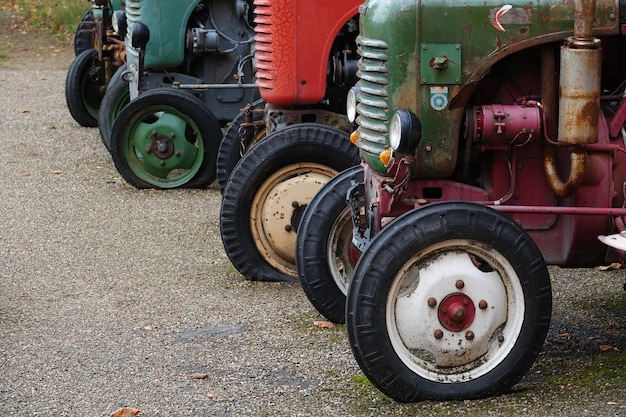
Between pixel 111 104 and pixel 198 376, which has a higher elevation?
pixel 111 104

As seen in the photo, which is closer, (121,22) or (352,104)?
(352,104)

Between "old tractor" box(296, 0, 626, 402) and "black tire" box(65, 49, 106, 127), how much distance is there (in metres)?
7.60

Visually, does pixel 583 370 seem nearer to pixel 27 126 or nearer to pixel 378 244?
pixel 378 244

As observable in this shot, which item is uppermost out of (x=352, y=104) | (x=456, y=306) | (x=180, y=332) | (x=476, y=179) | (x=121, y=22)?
(x=121, y=22)

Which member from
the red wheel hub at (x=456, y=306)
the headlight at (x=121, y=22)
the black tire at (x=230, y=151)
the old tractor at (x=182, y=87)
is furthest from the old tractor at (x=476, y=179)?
the headlight at (x=121, y=22)

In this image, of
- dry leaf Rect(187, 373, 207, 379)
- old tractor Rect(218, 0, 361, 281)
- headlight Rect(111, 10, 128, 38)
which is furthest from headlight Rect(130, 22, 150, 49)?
dry leaf Rect(187, 373, 207, 379)

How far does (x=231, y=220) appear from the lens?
7.08 meters

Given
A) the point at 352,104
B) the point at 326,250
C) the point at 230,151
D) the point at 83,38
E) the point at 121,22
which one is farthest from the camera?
the point at 83,38

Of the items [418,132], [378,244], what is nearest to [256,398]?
[378,244]

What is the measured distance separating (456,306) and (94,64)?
28.4 feet

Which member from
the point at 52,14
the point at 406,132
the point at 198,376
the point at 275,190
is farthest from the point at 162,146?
the point at 52,14

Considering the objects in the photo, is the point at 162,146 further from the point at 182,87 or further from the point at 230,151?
the point at 230,151

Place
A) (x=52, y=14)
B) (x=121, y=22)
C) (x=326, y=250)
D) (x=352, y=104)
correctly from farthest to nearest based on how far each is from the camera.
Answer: (x=52, y=14), (x=121, y=22), (x=326, y=250), (x=352, y=104)

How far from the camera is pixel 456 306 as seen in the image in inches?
197
